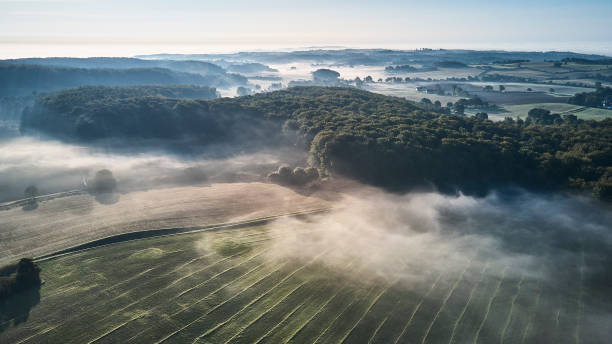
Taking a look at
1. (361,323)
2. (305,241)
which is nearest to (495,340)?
(361,323)

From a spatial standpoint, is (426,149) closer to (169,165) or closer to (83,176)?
(169,165)

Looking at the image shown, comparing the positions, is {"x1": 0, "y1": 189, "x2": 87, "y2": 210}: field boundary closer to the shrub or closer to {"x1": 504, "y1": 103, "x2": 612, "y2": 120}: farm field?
the shrub

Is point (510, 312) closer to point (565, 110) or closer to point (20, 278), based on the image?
point (20, 278)

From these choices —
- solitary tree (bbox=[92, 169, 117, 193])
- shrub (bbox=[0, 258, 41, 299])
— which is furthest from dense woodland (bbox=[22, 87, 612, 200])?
shrub (bbox=[0, 258, 41, 299])

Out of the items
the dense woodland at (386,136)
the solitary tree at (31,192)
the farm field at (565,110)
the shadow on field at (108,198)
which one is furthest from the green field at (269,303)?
the farm field at (565,110)

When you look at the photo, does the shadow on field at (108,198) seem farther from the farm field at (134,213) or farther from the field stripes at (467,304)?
the field stripes at (467,304)

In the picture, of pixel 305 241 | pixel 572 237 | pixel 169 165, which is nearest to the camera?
pixel 305 241
